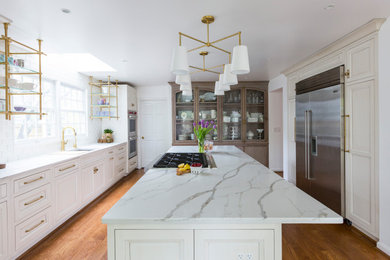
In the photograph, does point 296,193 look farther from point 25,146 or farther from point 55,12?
point 25,146

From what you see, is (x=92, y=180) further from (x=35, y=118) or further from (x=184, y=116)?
(x=184, y=116)

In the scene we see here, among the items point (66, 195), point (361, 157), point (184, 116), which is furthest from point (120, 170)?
point (361, 157)

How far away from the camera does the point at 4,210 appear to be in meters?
1.92

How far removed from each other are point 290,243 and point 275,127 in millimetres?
3589

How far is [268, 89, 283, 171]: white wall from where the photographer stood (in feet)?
17.8

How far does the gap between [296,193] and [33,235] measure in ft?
8.44

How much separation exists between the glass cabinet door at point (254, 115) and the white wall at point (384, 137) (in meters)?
3.23

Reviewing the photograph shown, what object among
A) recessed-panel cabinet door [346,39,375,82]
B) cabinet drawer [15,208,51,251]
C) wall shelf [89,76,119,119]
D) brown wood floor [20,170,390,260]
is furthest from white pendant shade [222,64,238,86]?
wall shelf [89,76,119,119]

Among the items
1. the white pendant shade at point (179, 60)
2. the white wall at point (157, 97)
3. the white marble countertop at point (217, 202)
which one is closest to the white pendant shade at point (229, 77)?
the white pendant shade at point (179, 60)

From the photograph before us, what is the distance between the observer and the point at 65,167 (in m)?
2.85

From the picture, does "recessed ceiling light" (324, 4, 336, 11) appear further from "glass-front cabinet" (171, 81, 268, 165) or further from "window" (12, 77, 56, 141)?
"window" (12, 77, 56, 141)

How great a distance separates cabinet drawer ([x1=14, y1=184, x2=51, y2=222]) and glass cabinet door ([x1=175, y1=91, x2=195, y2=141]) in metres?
3.26

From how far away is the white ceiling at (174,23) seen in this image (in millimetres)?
1874

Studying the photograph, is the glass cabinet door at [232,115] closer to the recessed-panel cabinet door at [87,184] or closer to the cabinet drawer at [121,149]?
the cabinet drawer at [121,149]
